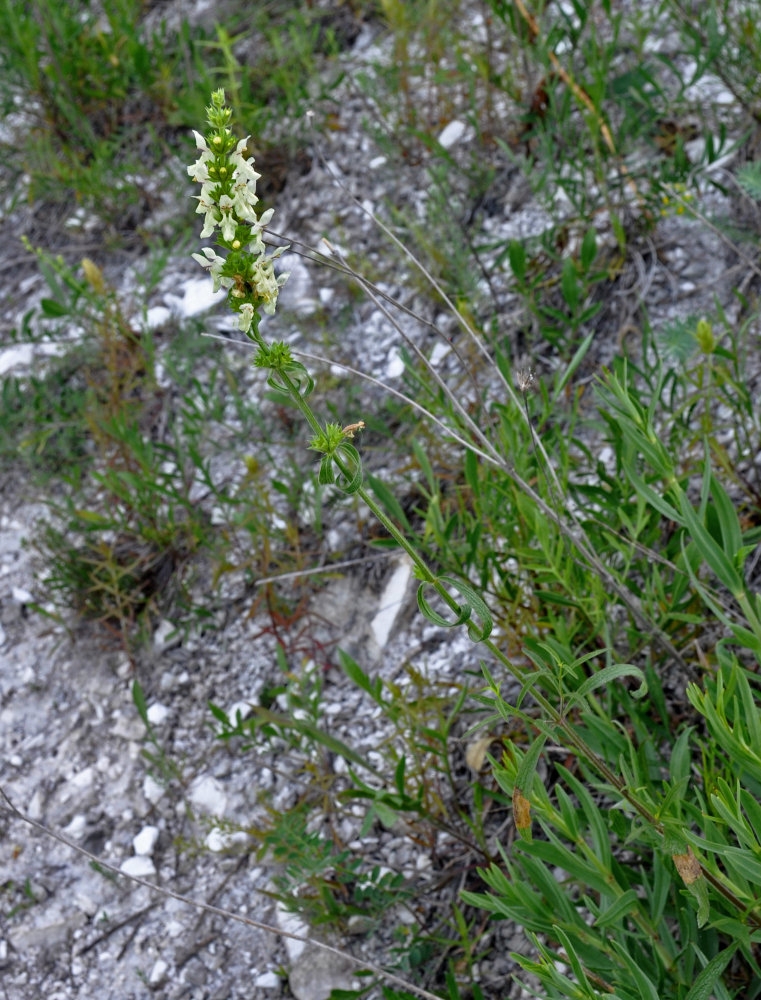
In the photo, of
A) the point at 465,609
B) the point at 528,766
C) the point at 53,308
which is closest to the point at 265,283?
the point at 465,609

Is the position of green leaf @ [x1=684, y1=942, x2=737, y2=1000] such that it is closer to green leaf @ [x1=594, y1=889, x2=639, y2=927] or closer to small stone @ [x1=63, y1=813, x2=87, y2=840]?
green leaf @ [x1=594, y1=889, x2=639, y2=927]

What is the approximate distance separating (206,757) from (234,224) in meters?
1.67

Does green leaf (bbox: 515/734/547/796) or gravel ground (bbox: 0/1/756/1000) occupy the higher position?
green leaf (bbox: 515/734/547/796)

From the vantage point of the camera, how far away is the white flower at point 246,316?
43.4 inches

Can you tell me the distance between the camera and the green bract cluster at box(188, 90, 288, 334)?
3.61ft

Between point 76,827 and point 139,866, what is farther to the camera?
point 76,827

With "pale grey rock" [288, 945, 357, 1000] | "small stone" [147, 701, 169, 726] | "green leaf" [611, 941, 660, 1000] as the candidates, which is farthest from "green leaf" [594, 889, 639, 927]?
"small stone" [147, 701, 169, 726]

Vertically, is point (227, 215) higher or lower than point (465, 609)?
higher

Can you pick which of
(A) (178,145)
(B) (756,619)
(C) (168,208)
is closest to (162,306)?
(C) (168,208)

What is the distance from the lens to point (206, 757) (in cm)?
240

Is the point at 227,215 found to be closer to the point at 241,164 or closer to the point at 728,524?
the point at 241,164

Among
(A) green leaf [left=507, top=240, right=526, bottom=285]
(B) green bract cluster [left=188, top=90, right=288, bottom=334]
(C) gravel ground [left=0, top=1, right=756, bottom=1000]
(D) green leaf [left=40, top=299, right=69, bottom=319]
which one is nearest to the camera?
(B) green bract cluster [left=188, top=90, right=288, bottom=334]

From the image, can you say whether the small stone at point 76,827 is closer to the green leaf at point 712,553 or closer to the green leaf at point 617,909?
the green leaf at point 617,909

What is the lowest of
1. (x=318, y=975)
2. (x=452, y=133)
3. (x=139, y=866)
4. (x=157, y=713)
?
(x=318, y=975)
